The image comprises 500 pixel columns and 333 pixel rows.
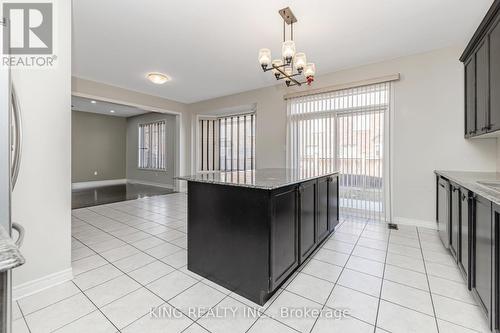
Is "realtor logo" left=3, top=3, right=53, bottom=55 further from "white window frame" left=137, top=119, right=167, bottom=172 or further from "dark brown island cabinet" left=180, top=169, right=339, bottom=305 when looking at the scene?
"white window frame" left=137, top=119, right=167, bottom=172

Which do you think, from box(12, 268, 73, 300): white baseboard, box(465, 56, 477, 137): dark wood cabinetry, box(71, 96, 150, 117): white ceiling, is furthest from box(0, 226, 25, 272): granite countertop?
box(71, 96, 150, 117): white ceiling

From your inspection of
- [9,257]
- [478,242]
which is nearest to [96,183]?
[9,257]

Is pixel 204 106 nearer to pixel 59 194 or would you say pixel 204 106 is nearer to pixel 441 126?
pixel 59 194

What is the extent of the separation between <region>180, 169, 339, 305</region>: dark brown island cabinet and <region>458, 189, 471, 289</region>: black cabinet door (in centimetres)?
122

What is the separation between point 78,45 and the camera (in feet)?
11.2

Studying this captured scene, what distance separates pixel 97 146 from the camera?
27.7ft

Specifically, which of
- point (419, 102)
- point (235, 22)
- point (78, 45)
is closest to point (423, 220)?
point (419, 102)

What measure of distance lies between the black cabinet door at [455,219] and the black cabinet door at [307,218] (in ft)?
4.23

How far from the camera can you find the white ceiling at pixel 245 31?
2498 millimetres

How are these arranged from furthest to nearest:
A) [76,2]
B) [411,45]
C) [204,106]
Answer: [204,106] → [411,45] → [76,2]

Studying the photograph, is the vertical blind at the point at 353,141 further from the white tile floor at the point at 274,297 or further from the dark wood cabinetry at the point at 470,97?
the white tile floor at the point at 274,297

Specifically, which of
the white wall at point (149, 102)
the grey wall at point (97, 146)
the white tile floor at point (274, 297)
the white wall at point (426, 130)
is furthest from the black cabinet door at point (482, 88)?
the grey wall at point (97, 146)

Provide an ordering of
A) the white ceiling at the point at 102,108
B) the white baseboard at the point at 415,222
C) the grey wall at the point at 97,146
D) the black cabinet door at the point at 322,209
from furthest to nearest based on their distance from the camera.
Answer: the grey wall at the point at 97,146
the white ceiling at the point at 102,108
the white baseboard at the point at 415,222
the black cabinet door at the point at 322,209

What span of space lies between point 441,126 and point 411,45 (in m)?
1.30
